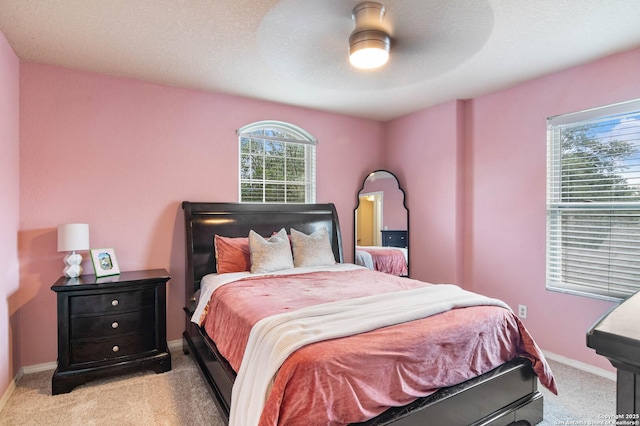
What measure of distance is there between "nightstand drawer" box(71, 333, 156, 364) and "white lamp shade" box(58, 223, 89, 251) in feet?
2.40

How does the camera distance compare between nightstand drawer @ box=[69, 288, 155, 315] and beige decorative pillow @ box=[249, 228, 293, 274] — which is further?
beige decorative pillow @ box=[249, 228, 293, 274]

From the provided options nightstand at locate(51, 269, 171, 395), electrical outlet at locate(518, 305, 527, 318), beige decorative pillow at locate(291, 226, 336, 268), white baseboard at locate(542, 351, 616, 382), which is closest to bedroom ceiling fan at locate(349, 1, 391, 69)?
beige decorative pillow at locate(291, 226, 336, 268)

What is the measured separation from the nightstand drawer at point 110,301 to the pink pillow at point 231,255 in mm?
631

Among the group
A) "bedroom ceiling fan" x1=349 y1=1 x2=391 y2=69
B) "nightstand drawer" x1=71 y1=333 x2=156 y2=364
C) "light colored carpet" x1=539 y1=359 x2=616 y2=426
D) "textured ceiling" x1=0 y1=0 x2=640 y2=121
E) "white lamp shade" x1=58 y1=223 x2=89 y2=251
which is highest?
"textured ceiling" x1=0 y1=0 x2=640 y2=121

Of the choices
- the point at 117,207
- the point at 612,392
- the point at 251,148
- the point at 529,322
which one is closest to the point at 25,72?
the point at 117,207

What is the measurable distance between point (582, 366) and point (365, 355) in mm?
2532

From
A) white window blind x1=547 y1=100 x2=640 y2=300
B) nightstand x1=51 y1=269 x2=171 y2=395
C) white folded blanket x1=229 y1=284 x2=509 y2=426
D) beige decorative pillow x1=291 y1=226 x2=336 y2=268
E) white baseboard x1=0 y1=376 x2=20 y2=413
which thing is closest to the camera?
white folded blanket x1=229 y1=284 x2=509 y2=426

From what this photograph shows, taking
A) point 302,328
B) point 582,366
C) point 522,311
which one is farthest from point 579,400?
point 302,328

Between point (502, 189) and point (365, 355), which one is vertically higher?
point (502, 189)

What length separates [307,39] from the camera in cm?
226

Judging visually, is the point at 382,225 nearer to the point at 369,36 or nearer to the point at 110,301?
the point at 369,36

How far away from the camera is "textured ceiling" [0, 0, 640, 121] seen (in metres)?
2.04

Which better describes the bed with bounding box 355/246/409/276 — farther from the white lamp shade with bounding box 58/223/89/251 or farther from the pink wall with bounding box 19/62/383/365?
the white lamp shade with bounding box 58/223/89/251

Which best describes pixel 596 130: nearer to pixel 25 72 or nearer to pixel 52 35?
pixel 52 35
